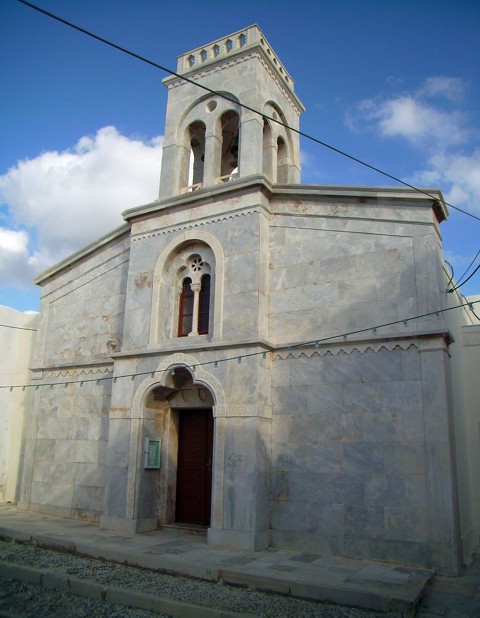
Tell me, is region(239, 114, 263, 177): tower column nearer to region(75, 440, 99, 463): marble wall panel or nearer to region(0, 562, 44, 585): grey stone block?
region(75, 440, 99, 463): marble wall panel

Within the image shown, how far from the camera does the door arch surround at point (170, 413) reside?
10945 millimetres

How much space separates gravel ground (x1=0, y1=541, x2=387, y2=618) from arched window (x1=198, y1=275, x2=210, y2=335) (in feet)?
17.6

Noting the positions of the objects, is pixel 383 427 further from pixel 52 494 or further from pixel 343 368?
pixel 52 494

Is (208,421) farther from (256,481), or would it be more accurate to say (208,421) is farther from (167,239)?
(167,239)

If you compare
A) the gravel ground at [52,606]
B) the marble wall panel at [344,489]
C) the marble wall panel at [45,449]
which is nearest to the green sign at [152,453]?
the marble wall panel at [45,449]

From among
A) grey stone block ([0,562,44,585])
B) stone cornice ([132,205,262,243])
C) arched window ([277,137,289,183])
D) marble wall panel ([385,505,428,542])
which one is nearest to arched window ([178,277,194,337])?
stone cornice ([132,205,262,243])

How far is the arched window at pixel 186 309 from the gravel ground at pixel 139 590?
543cm

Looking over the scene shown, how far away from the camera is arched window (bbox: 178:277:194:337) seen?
1306 centimetres

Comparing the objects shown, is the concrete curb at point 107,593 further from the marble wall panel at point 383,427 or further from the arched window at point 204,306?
the arched window at point 204,306

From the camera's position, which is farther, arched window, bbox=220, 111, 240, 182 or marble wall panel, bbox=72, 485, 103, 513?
arched window, bbox=220, 111, 240, 182

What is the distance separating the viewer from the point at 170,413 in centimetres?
1317

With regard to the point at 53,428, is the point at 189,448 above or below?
below

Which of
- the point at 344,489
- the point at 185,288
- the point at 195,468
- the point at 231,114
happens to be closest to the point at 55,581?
the point at 195,468

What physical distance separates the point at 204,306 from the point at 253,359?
2356mm
